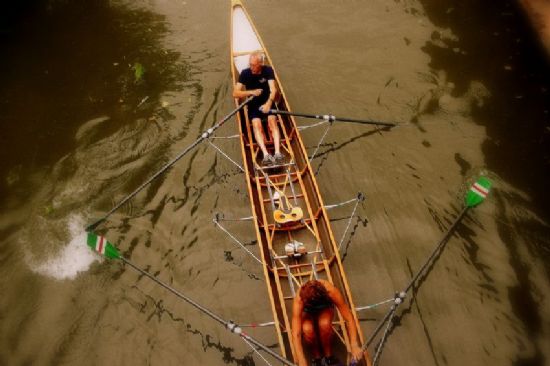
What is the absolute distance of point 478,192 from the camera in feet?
22.9

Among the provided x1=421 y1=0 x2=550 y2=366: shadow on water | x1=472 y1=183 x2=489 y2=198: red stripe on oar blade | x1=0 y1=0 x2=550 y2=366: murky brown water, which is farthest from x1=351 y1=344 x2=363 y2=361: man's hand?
x1=472 y1=183 x2=489 y2=198: red stripe on oar blade

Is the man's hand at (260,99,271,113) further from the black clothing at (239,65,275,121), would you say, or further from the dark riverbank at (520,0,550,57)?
the dark riverbank at (520,0,550,57)

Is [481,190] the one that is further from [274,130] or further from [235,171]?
[235,171]

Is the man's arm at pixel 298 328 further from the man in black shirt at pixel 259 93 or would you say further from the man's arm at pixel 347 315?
the man in black shirt at pixel 259 93

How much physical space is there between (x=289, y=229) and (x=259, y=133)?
7.44ft

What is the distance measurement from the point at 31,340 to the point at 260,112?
6134 millimetres

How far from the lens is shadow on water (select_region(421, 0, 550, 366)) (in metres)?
6.97

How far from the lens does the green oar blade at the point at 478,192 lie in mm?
6832

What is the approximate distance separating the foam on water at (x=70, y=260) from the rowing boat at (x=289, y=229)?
3.50 m

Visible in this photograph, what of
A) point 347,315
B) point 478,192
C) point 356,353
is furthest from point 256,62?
point 356,353

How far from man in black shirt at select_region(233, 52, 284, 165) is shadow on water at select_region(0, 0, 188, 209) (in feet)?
8.31

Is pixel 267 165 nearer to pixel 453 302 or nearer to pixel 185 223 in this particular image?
pixel 185 223

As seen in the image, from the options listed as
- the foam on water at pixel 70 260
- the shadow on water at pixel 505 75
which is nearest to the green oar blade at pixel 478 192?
the shadow on water at pixel 505 75

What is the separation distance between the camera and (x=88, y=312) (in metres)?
6.64
